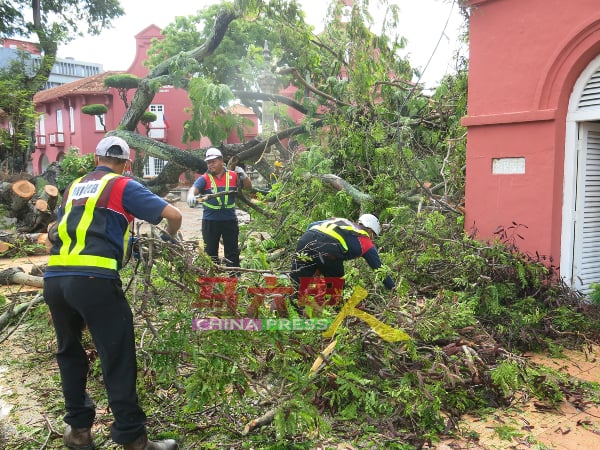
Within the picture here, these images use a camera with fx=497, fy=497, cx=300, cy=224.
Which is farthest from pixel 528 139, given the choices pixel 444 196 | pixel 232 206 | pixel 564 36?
pixel 232 206

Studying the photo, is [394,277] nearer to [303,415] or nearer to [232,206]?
[232,206]

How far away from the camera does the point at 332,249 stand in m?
4.08

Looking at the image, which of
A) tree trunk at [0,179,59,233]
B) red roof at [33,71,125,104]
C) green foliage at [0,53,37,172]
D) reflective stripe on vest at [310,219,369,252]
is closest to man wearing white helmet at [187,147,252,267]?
reflective stripe on vest at [310,219,369,252]

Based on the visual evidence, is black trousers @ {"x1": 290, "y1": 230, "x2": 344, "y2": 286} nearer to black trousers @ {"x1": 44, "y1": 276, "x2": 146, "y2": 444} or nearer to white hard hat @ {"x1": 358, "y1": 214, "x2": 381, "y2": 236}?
white hard hat @ {"x1": 358, "y1": 214, "x2": 381, "y2": 236}

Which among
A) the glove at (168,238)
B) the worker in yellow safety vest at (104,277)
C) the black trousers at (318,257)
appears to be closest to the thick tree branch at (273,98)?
the black trousers at (318,257)

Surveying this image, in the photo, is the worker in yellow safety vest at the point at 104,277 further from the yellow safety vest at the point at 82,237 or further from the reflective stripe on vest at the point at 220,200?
the reflective stripe on vest at the point at 220,200

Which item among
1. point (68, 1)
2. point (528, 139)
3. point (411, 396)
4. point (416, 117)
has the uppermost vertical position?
point (68, 1)

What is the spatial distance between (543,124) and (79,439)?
16.4 feet

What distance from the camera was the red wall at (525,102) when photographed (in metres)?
5.01

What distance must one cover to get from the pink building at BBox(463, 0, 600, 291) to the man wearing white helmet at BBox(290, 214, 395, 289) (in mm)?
2188

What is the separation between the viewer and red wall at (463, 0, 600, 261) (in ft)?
16.4

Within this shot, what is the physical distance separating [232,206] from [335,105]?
3.53 meters

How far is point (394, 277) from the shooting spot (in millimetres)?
5062

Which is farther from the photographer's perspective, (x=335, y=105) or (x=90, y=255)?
(x=335, y=105)
